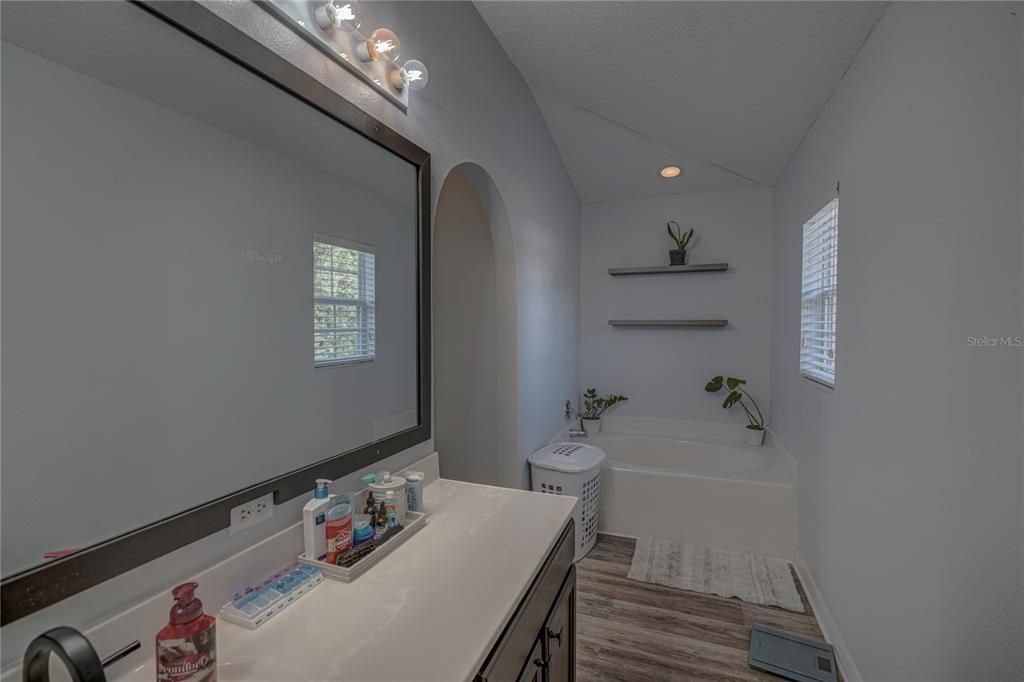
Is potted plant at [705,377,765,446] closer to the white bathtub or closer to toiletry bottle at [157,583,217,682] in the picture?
the white bathtub

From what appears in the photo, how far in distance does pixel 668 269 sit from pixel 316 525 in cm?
323

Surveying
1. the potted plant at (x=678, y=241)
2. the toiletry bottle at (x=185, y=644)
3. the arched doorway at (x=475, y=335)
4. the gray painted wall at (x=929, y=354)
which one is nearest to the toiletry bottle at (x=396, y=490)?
the toiletry bottle at (x=185, y=644)

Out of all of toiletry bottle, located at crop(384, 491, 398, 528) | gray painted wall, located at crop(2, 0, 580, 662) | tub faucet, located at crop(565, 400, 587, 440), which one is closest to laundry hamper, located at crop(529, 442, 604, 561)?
gray painted wall, located at crop(2, 0, 580, 662)

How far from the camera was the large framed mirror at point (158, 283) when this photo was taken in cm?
65

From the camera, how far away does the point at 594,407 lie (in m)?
3.88

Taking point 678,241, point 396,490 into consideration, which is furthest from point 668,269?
point 396,490

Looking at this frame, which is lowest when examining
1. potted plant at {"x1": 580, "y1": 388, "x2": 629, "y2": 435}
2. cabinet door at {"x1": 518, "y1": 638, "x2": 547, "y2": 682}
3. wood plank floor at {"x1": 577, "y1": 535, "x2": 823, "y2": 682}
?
wood plank floor at {"x1": 577, "y1": 535, "x2": 823, "y2": 682}

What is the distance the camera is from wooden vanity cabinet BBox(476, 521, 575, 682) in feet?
2.98

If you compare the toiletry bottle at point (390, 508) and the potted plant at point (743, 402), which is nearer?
the toiletry bottle at point (390, 508)

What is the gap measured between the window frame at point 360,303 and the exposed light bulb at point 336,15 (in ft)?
1.65

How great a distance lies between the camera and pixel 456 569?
106 cm

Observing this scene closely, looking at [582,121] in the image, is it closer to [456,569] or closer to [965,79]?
[965,79]

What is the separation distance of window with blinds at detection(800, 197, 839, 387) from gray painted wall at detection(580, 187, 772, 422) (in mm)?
954

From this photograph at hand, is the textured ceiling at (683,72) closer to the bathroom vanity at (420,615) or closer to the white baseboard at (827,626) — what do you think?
the bathroom vanity at (420,615)
